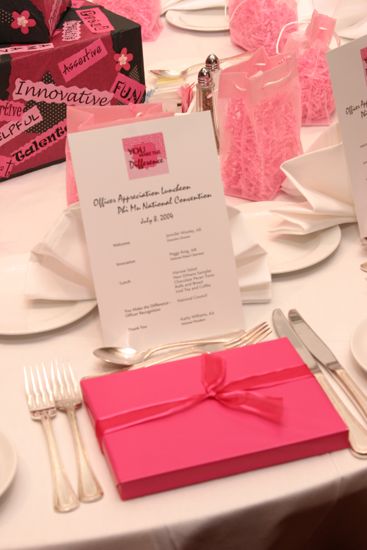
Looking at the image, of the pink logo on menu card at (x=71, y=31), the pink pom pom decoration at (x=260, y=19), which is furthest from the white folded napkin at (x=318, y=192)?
the pink pom pom decoration at (x=260, y=19)

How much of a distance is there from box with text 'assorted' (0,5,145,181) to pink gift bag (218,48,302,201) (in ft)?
1.24

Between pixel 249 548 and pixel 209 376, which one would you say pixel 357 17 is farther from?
pixel 249 548

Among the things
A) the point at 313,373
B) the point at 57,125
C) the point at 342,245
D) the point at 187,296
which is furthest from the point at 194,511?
the point at 57,125

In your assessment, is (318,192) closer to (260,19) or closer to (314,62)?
(314,62)

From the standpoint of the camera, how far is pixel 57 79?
170 centimetres

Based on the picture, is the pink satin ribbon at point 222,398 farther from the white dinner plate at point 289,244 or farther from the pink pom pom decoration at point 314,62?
the pink pom pom decoration at point 314,62

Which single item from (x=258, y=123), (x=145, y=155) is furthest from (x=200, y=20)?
(x=145, y=155)

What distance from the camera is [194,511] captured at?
0.93m

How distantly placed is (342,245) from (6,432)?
0.64 meters

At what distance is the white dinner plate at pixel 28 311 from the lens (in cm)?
122

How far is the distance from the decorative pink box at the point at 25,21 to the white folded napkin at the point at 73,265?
58 centimetres

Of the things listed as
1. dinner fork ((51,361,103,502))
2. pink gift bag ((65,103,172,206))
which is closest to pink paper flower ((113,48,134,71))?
pink gift bag ((65,103,172,206))

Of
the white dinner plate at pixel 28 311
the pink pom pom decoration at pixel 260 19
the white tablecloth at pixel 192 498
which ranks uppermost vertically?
the pink pom pom decoration at pixel 260 19

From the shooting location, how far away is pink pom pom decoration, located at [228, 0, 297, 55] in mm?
2000
